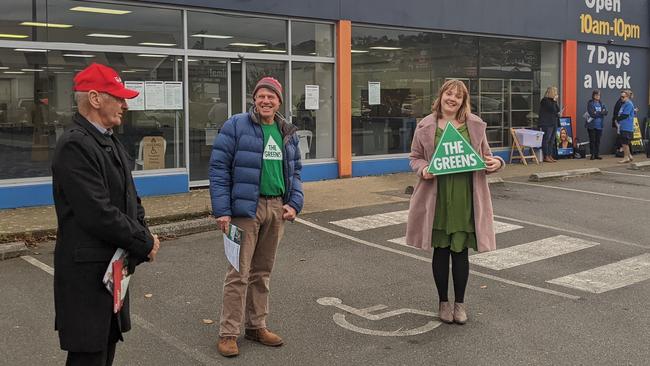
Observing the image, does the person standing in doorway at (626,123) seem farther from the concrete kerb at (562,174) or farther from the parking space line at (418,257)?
the parking space line at (418,257)

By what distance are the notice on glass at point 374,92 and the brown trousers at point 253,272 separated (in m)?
9.56

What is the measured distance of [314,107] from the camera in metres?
13.3

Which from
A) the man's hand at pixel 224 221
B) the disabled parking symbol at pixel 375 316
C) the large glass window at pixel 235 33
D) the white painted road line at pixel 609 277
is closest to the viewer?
the man's hand at pixel 224 221

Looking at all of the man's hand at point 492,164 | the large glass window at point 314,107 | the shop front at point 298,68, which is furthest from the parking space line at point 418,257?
the large glass window at point 314,107

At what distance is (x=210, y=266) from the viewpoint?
704 cm

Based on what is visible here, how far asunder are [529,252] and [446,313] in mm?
2903

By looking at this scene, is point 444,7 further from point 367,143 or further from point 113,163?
point 113,163

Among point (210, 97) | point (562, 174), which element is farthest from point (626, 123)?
point (210, 97)

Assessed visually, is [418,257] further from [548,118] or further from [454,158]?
[548,118]

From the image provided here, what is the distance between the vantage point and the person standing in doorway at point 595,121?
695 inches

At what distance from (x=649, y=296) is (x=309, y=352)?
3.35m

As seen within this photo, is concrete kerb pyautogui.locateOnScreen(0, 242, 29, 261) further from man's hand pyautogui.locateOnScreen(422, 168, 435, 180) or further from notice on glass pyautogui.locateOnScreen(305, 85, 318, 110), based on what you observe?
Answer: notice on glass pyautogui.locateOnScreen(305, 85, 318, 110)

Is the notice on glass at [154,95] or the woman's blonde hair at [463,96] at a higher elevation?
the notice on glass at [154,95]

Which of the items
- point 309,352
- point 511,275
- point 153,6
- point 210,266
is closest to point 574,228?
point 511,275
